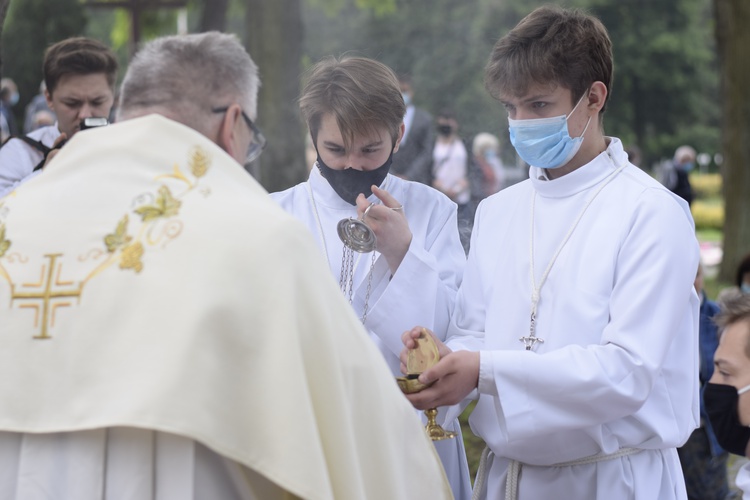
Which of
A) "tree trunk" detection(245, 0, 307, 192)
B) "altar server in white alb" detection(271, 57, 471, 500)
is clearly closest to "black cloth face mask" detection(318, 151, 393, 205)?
"altar server in white alb" detection(271, 57, 471, 500)

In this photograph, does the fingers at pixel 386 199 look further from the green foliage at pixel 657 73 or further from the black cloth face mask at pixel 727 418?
the green foliage at pixel 657 73

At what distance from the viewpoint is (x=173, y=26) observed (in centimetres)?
2184

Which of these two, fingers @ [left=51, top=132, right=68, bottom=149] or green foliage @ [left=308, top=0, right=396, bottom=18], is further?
green foliage @ [left=308, top=0, right=396, bottom=18]

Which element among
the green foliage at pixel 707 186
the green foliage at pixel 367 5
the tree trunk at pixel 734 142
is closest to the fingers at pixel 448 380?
the tree trunk at pixel 734 142

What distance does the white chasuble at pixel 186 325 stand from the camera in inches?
92.8

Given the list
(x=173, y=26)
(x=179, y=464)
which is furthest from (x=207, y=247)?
(x=173, y=26)

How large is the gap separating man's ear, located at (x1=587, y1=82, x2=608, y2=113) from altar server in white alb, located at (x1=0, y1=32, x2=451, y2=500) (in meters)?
1.30

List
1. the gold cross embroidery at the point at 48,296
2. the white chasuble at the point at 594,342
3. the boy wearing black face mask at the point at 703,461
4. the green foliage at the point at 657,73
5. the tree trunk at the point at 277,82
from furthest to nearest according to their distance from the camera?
the green foliage at the point at 657,73 → the tree trunk at the point at 277,82 → the boy wearing black face mask at the point at 703,461 → the white chasuble at the point at 594,342 → the gold cross embroidery at the point at 48,296

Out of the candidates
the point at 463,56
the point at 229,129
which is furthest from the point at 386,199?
the point at 463,56

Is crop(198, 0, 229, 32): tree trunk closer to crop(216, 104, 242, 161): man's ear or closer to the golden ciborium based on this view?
the golden ciborium

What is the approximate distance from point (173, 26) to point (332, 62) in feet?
61.1

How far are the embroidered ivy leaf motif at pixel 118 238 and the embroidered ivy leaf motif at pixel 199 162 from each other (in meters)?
0.20

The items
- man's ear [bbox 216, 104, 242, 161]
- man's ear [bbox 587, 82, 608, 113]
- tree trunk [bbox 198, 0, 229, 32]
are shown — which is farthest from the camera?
tree trunk [bbox 198, 0, 229, 32]

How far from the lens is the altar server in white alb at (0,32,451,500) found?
2363mm
